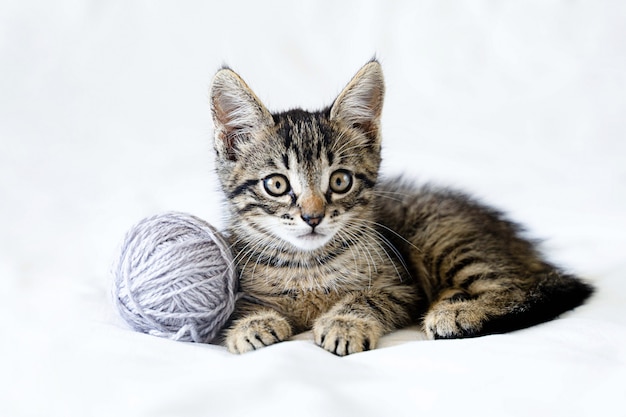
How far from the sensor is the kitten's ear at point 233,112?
187 cm

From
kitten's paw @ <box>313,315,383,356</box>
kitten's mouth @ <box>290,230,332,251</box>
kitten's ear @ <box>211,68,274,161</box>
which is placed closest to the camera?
kitten's paw @ <box>313,315,383,356</box>

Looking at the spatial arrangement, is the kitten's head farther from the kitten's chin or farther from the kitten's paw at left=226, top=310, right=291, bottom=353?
the kitten's paw at left=226, top=310, right=291, bottom=353

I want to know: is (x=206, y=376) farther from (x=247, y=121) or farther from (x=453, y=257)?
(x=453, y=257)

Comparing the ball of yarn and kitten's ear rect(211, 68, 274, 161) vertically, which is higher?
kitten's ear rect(211, 68, 274, 161)

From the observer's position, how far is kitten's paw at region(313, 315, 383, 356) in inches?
64.8

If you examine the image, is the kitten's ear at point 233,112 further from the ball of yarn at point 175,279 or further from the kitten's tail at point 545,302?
the kitten's tail at point 545,302

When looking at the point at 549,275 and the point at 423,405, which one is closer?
the point at 423,405

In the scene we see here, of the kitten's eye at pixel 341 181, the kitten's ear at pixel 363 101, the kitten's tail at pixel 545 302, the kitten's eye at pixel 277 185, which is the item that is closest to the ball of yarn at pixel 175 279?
the kitten's eye at pixel 277 185

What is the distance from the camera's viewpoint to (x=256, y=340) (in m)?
1.69

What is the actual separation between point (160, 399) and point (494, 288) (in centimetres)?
105

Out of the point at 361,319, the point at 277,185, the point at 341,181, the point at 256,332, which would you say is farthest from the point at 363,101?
the point at 256,332

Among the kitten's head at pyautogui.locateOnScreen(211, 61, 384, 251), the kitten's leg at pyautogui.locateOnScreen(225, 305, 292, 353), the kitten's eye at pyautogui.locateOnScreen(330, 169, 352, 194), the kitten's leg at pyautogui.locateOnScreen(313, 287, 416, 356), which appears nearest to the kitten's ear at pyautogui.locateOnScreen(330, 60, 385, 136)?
the kitten's head at pyautogui.locateOnScreen(211, 61, 384, 251)

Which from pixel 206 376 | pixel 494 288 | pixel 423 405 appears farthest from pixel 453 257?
pixel 206 376

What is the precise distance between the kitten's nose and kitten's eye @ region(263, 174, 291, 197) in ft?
0.38
